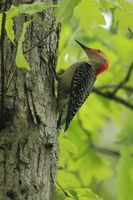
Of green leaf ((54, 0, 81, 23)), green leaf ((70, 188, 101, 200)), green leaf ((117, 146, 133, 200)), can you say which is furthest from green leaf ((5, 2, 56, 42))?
green leaf ((117, 146, 133, 200))

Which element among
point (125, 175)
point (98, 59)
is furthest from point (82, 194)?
point (98, 59)

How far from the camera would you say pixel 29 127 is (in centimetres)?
353

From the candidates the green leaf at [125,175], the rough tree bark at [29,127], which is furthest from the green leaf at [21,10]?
the green leaf at [125,175]

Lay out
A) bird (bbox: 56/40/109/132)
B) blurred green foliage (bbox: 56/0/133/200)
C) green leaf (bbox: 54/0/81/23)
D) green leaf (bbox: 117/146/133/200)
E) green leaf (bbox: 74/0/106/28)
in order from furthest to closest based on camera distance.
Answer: green leaf (bbox: 117/146/133/200)
blurred green foliage (bbox: 56/0/133/200)
bird (bbox: 56/40/109/132)
green leaf (bbox: 74/0/106/28)
green leaf (bbox: 54/0/81/23)

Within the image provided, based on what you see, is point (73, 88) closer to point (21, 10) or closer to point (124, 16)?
point (124, 16)

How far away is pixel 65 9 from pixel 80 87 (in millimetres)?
2252

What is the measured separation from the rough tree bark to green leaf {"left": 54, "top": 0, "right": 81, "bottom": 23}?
519 millimetres

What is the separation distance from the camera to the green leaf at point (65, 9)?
116 inches

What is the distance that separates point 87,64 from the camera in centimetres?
554

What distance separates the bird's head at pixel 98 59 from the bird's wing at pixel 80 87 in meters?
0.55

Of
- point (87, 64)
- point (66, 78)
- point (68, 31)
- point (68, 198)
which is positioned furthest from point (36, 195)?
point (68, 31)

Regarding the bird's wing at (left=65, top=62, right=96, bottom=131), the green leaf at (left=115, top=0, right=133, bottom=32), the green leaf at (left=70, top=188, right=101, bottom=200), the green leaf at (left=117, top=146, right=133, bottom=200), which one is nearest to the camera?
the green leaf at (left=115, top=0, right=133, bottom=32)

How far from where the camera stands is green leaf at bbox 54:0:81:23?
2.94 metres

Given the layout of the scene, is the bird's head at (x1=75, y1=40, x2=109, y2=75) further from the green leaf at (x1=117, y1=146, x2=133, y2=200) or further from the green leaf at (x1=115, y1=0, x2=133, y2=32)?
the green leaf at (x1=115, y1=0, x2=133, y2=32)
